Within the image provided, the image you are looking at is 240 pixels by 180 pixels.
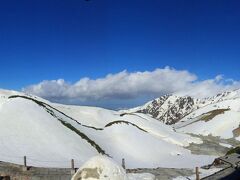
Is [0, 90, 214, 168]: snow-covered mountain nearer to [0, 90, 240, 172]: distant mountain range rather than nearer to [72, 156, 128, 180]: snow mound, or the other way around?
[0, 90, 240, 172]: distant mountain range

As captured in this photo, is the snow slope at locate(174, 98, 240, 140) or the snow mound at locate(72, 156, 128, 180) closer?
the snow mound at locate(72, 156, 128, 180)

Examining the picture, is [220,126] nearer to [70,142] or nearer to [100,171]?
[70,142]

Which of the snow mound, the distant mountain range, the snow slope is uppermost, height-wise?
the snow slope

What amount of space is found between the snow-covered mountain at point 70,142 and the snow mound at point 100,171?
3227 centimetres

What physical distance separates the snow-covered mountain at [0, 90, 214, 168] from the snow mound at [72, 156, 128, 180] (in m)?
32.3

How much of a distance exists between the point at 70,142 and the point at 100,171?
4545 cm

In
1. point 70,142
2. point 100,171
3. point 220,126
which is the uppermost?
point 220,126

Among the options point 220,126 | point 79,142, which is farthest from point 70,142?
point 220,126

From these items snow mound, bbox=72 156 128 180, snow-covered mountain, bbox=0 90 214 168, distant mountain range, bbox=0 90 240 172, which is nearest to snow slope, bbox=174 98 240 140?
distant mountain range, bbox=0 90 240 172

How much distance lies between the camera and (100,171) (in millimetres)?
19531

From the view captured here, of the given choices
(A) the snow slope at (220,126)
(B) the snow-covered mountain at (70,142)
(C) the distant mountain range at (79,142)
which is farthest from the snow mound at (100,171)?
(A) the snow slope at (220,126)

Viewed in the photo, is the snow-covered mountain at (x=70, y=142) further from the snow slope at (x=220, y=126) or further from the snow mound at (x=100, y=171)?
the snow mound at (x=100, y=171)

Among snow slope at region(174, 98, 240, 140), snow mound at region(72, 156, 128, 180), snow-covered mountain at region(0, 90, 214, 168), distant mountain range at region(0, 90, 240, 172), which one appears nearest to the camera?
snow mound at region(72, 156, 128, 180)

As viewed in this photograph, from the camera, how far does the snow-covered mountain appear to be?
56.5 m
